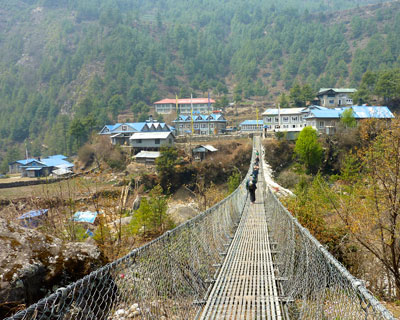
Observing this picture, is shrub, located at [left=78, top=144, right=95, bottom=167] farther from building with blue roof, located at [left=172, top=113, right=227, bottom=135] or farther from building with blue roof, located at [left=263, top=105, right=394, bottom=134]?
building with blue roof, located at [left=263, top=105, right=394, bottom=134]

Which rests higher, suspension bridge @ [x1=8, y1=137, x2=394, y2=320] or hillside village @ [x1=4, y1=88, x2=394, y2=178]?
hillside village @ [x1=4, y1=88, x2=394, y2=178]

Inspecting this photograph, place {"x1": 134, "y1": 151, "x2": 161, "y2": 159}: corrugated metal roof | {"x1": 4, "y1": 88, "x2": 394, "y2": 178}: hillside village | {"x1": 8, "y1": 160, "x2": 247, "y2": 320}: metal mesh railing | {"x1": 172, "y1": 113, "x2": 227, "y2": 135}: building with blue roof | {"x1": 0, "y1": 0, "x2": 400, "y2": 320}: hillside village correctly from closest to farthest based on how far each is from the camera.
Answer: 1. {"x1": 8, "y1": 160, "x2": 247, "y2": 320}: metal mesh railing
2. {"x1": 0, "y1": 0, "x2": 400, "y2": 320}: hillside village
3. {"x1": 134, "y1": 151, "x2": 161, "y2": 159}: corrugated metal roof
4. {"x1": 4, "y1": 88, "x2": 394, "y2": 178}: hillside village
5. {"x1": 172, "y1": 113, "x2": 227, "y2": 135}: building with blue roof

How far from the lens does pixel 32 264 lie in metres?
2.62

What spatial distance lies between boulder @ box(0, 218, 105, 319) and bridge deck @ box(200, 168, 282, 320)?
1339mm

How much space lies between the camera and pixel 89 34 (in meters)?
88.1

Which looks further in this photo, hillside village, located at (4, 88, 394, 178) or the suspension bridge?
hillside village, located at (4, 88, 394, 178)

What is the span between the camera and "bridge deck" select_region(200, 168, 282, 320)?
309 centimetres

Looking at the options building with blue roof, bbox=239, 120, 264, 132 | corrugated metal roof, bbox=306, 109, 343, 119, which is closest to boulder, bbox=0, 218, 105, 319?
corrugated metal roof, bbox=306, 109, 343, 119

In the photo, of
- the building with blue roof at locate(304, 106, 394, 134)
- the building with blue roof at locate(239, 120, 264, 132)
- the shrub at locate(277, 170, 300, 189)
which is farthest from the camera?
the building with blue roof at locate(239, 120, 264, 132)

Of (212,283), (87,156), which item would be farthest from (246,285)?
(87,156)

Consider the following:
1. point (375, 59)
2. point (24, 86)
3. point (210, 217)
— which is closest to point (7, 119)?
point (24, 86)

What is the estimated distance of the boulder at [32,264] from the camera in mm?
2404

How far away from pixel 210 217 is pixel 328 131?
2892cm

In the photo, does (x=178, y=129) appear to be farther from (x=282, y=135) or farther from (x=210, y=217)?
(x=210, y=217)
